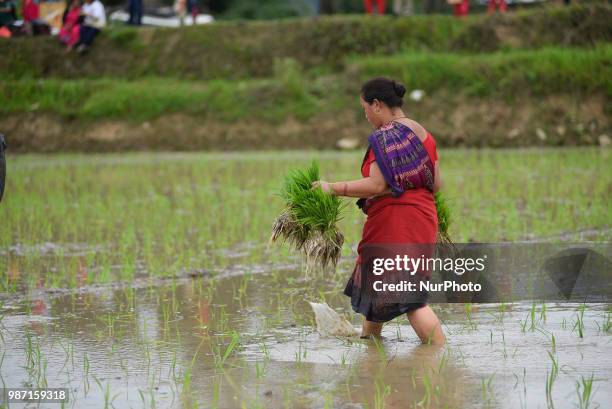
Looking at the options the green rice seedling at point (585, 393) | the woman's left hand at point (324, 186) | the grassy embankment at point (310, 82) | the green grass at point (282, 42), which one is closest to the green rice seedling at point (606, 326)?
the green rice seedling at point (585, 393)

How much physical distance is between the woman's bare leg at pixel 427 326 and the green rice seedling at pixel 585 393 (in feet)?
2.90

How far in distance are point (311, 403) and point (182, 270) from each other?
11.0ft

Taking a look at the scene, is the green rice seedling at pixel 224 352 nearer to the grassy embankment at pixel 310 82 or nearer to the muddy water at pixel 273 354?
the muddy water at pixel 273 354

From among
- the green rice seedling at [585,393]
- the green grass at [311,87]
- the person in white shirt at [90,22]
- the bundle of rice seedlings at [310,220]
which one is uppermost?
the person in white shirt at [90,22]

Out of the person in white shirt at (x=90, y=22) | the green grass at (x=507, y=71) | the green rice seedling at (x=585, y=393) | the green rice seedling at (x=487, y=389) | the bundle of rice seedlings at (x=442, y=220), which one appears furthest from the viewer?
the person in white shirt at (x=90, y=22)

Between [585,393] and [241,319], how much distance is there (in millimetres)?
2237

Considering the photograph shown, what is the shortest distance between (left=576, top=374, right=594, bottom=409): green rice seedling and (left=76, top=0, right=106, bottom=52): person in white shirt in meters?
17.1

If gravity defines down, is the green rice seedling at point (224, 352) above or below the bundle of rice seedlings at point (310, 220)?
below

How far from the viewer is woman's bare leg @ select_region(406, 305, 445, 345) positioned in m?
4.65

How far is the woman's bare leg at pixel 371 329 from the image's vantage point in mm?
4883

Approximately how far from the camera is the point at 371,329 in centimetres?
490

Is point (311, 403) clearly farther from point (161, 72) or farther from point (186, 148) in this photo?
point (161, 72)

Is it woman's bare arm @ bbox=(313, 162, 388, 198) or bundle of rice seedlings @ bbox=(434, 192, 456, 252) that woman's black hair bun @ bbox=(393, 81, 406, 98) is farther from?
bundle of rice seedlings @ bbox=(434, 192, 456, 252)

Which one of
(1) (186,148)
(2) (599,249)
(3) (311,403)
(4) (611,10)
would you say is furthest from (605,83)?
(3) (311,403)
